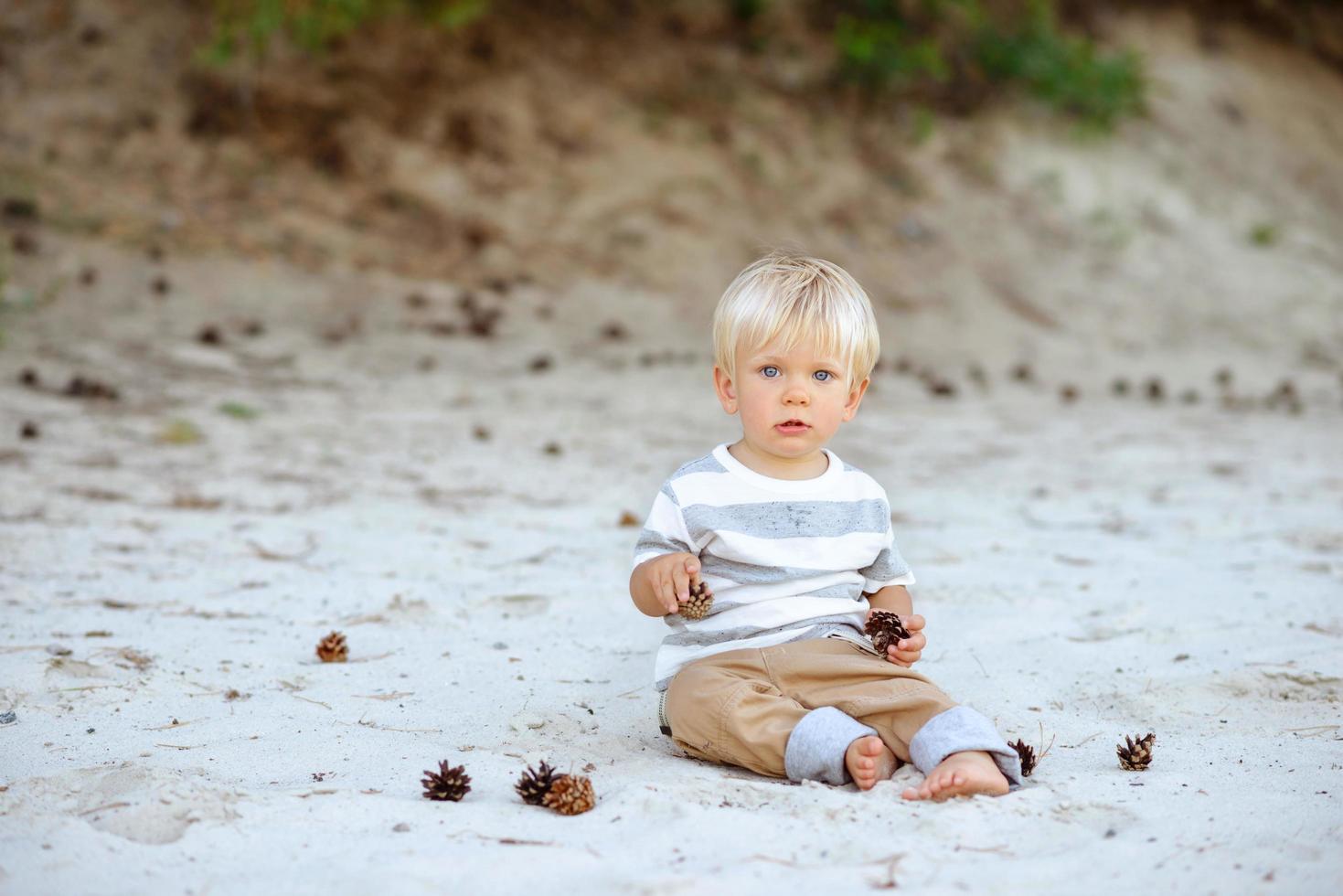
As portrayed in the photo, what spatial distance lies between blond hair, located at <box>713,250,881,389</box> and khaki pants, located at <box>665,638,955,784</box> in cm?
65

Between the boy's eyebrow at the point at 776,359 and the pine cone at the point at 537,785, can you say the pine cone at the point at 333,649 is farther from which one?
the boy's eyebrow at the point at 776,359

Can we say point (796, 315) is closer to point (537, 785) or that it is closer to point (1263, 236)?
point (537, 785)

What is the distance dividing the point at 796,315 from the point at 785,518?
1.53ft

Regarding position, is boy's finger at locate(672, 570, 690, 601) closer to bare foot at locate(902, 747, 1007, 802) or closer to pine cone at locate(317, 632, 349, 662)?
bare foot at locate(902, 747, 1007, 802)

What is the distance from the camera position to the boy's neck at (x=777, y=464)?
9.75 feet

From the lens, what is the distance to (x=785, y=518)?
2.92 meters

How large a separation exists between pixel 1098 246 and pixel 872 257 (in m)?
2.41

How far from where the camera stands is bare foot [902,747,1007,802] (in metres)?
2.54

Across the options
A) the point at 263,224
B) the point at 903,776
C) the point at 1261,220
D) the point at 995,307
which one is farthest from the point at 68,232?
the point at 1261,220

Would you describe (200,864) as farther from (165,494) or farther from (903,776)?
(165,494)

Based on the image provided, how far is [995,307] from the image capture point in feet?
35.3

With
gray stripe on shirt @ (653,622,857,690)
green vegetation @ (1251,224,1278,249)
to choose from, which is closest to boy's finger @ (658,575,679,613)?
gray stripe on shirt @ (653,622,857,690)

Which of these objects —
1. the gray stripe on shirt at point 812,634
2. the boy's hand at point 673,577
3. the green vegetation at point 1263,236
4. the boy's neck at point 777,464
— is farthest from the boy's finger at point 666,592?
the green vegetation at point 1263,236

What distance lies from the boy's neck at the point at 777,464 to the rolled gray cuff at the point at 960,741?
64 cm
